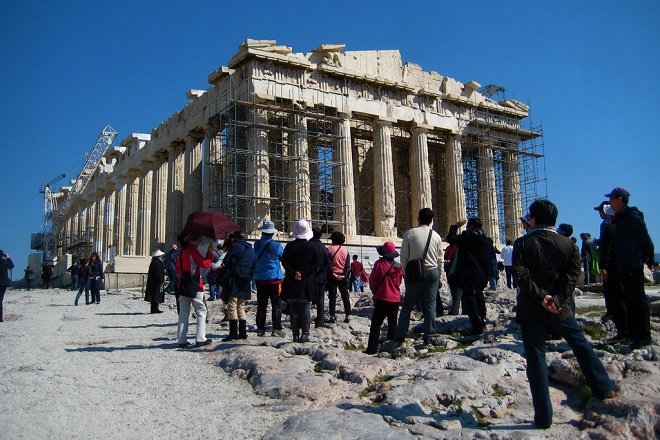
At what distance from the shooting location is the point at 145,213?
36781 millimetres

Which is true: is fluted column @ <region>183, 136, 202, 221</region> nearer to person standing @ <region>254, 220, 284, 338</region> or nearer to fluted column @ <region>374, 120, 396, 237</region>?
fluted column @ <region>374, 120, 396, 237</region>

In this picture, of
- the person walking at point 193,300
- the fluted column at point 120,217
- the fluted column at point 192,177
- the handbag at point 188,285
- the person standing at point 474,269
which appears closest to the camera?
the person standing at point 474,269

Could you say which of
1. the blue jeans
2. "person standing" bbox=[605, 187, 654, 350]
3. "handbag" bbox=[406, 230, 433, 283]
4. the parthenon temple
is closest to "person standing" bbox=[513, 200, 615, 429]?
the blue jeans

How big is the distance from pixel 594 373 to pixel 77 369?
578 cm

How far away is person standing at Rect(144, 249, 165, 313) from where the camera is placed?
584 inches

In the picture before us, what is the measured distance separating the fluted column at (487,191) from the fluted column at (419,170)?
14.2 ft

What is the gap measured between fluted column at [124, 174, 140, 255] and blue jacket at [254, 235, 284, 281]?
2824 cm

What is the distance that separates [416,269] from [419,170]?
2563 cm

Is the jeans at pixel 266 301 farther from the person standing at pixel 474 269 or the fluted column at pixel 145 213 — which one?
the fluted column at pixel 145 213

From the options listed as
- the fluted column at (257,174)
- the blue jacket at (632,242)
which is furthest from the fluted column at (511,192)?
the blue jacket at (632,242)

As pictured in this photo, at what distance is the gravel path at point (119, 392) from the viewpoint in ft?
18.6

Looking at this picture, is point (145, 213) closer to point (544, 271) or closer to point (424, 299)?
point (424, 299)

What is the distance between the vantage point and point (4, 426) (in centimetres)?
564

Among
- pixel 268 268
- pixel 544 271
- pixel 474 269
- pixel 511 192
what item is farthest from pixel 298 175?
pixel 544 271
